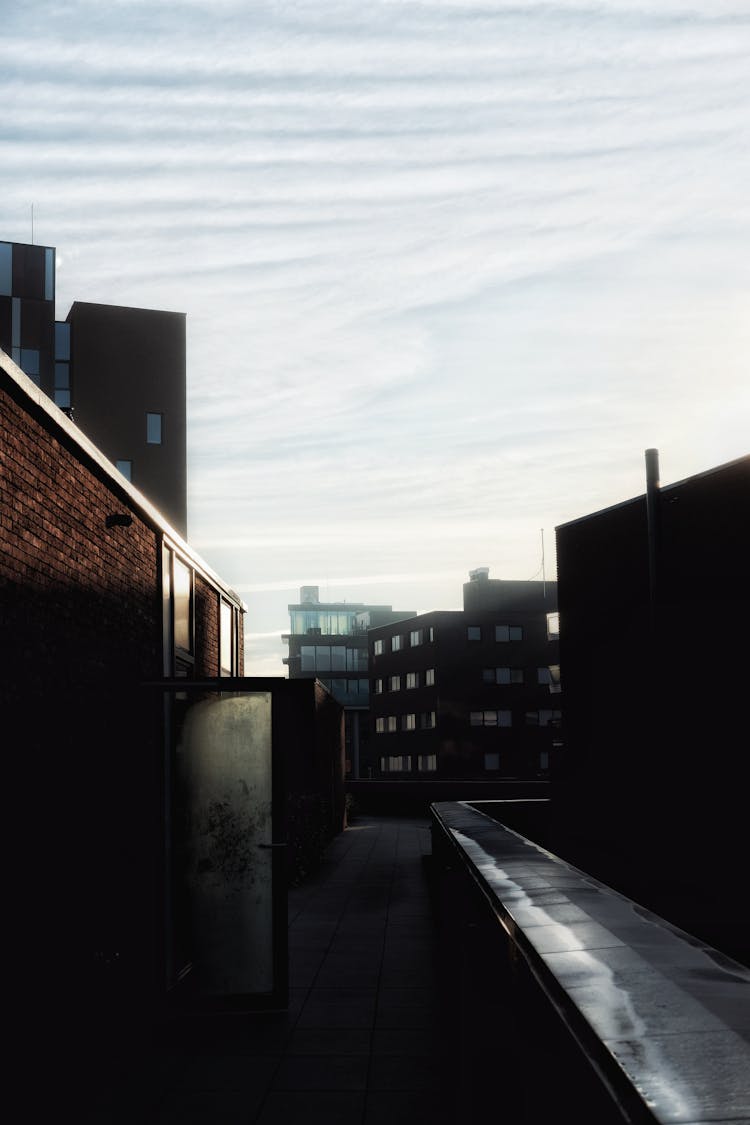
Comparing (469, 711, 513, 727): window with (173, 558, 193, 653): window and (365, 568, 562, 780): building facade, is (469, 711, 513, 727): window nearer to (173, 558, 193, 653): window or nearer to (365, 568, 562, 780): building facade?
(365, 568, 562, 780): building facade

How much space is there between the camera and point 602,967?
137 inches

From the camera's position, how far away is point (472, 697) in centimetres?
8044

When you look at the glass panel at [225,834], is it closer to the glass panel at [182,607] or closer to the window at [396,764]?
the glass panel at [182,607]

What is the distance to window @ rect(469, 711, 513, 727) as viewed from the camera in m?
79.8

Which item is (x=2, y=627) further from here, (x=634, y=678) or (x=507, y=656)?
(x=507, y=656)

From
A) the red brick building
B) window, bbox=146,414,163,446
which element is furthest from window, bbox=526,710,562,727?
the red brick building

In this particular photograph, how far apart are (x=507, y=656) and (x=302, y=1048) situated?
7566 centimetres

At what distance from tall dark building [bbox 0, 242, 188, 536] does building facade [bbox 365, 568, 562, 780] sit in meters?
42.8

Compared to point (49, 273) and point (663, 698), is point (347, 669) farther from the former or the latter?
point (663, 698)

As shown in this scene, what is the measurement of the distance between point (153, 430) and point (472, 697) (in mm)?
44733

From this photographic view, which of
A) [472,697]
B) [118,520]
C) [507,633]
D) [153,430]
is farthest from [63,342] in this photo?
[507,633]

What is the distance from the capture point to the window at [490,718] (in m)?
79.8

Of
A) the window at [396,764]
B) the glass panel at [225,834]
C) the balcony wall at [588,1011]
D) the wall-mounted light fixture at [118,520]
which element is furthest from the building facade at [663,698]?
the window at [396,764]

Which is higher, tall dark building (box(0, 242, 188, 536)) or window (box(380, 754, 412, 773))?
tall dark building (box(0, 242, 188, 536))
